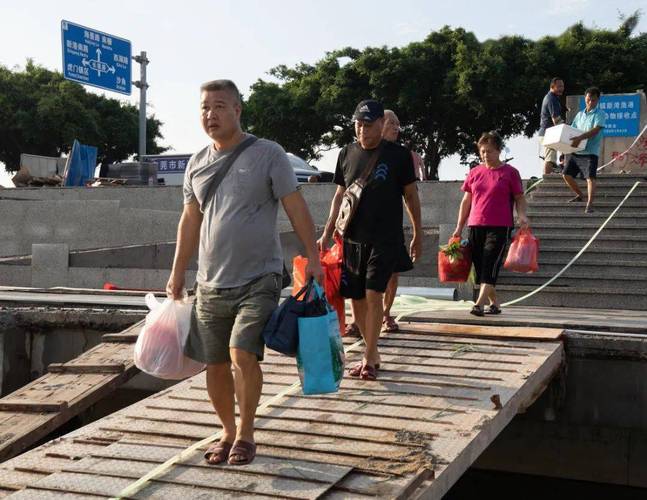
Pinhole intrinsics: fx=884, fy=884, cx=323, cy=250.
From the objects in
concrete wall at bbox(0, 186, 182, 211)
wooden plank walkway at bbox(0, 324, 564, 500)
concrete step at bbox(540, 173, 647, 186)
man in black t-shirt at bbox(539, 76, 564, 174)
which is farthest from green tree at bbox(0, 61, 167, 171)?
wooden plank walkway at bbox(0, 324, 564, 500)

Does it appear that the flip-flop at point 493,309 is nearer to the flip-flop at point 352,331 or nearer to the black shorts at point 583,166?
the flip-flop at point 352,331

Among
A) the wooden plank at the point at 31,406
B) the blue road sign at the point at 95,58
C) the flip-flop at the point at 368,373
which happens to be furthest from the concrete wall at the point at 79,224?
the flip-flop at the point at 368,373

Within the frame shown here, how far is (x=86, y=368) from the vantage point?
6.79 m

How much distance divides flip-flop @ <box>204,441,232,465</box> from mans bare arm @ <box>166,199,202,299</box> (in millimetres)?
754

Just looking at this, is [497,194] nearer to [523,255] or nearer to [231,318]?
[523,255]

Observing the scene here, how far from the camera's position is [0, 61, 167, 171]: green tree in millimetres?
→ 45094

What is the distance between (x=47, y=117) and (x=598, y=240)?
3863 centimetres

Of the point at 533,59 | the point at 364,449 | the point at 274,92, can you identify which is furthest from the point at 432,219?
Result: the point at 274,92

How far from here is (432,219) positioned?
54.1 ft

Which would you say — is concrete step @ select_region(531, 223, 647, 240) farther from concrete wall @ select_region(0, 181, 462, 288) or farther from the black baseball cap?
the black baseball cap

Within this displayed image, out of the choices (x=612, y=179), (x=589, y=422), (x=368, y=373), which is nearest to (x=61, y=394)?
(x=368, y=373)

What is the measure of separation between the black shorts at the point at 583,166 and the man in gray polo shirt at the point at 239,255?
8251 mm

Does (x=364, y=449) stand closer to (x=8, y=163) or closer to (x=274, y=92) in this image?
(x=274, y=92)

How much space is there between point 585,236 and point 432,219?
17.9ft
